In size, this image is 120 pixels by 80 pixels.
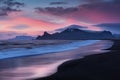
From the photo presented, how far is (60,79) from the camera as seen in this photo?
1183 centimetres

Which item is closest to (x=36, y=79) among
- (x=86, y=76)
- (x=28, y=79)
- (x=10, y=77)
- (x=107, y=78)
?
(x=28, y=79)

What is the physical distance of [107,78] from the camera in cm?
1145

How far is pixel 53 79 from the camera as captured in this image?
11781 mm

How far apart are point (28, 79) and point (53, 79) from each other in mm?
1114

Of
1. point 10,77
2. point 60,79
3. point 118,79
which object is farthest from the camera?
point 10,77

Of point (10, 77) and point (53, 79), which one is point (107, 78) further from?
point (10, 77)

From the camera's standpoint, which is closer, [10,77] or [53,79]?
[53,79]

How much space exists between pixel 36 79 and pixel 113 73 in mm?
3522

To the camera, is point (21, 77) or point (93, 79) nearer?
point (93, 79)

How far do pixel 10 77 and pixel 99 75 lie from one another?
4.01 m

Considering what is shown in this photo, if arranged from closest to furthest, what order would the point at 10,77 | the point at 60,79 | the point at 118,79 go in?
the point at 118,79 < the point at 60,79 < the point at 10,77

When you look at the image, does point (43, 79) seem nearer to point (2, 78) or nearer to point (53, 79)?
point (53, 79)

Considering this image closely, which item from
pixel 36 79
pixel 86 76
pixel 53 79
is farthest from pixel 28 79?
pixel 86 76

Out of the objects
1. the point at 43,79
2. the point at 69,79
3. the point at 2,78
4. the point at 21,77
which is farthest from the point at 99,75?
the point at 2,78
